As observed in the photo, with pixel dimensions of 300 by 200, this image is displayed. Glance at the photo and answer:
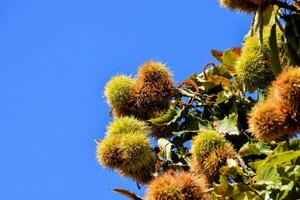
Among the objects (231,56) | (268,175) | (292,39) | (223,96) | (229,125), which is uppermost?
(231,56)

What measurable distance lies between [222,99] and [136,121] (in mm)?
470

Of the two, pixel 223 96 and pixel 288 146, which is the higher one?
pixel 223 96

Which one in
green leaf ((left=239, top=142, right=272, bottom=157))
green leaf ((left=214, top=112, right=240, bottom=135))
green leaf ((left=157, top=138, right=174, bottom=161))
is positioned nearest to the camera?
green leaf ((left=239, top=142, right=272, bottom=157))

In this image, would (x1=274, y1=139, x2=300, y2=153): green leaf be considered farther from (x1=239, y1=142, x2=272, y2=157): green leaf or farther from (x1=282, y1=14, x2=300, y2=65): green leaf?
(x1=282, y1=14, x2=300, y2=65): green leaf

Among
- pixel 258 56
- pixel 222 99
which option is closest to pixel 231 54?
pixel 222 99

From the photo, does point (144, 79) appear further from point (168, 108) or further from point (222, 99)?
point (222, 99)

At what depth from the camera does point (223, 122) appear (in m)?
3.85

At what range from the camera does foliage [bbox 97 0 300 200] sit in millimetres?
2859

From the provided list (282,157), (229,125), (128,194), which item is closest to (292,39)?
(282,157)

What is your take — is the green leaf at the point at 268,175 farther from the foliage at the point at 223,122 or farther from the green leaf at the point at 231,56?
the green leaf at the point at 231,56

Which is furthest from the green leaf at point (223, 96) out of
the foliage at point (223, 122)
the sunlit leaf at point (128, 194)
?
the sunlit leaf at point (128, 194)

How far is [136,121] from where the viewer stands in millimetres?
3965

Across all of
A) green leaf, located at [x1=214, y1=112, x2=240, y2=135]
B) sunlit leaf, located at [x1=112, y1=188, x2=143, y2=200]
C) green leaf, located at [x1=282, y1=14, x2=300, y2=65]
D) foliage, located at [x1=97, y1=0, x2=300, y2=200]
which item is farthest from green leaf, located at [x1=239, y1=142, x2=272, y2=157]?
green leaf, located at [x1=282, y1=14, x2=300, y2=65]

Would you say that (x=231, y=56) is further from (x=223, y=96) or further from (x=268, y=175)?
(x=268, y=175)
